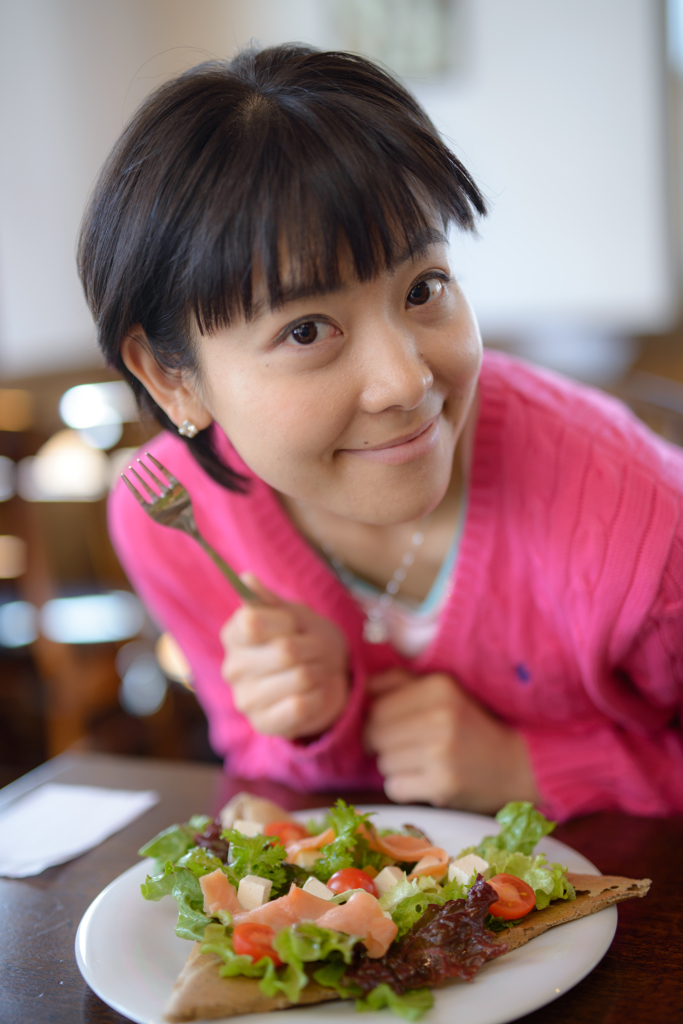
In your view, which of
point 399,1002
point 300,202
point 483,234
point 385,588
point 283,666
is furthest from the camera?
point 483,234

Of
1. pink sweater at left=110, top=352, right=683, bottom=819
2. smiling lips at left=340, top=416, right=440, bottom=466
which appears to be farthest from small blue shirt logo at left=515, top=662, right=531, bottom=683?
smiling lips at left=340, top=416, right=440, bottom=466

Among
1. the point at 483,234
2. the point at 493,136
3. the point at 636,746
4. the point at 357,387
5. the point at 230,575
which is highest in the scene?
the point at 493,136

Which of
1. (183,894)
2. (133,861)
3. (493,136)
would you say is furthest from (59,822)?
(493,136)

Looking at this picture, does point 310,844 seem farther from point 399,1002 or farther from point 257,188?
point 257,188

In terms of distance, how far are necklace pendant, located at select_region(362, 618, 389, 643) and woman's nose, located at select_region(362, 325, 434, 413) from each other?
536mm

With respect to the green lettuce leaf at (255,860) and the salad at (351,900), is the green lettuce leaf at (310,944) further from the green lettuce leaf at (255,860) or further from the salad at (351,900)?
the green lettuce leaf at (255,860)

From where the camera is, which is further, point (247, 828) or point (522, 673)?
point (522, 673)

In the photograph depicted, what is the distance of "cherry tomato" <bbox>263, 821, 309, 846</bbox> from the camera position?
2.75 feet

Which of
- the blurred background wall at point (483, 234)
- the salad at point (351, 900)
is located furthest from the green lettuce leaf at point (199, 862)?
the blurred background wall at point (483, 234)

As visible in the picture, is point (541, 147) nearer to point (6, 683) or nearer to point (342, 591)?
point (342, 591)

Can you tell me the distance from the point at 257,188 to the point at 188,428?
0.98 ft

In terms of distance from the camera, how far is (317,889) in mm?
706

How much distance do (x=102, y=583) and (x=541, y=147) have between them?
2.01 m

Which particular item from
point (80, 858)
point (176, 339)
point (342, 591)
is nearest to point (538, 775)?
point (342, 591)
